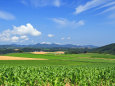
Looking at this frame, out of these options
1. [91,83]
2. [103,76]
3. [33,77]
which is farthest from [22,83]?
[103,76]

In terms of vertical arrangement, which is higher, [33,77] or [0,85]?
[33,77]

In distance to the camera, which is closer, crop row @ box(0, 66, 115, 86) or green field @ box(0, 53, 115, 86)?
crop row @ box(0, 66, 115, 86)

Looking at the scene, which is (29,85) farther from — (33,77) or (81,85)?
(81,85)

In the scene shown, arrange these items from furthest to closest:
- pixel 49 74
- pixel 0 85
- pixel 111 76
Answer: pixel 111 76 < pixel 49 74 < pixel 0 85

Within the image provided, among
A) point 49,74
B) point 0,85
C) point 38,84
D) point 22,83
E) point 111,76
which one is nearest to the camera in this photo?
point 22,83

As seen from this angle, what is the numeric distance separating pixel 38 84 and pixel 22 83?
176 centimetres

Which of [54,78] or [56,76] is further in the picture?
[56,76]

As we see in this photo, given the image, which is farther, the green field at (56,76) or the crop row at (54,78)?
the green field at (56,76)

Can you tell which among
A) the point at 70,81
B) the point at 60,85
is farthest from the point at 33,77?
the point at 70,81

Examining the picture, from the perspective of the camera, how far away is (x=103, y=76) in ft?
62.9

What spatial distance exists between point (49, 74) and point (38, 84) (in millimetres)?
2921

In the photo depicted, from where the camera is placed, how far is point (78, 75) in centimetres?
1747

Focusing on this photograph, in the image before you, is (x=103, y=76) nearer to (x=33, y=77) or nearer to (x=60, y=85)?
(x=60, y=85)

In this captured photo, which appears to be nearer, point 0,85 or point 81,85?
point 81,85
